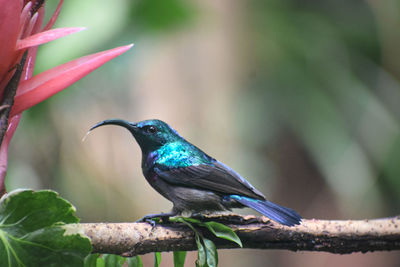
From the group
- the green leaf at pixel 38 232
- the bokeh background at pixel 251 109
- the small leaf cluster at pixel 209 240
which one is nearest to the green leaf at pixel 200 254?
the small leaf cluster at pixel 209 240

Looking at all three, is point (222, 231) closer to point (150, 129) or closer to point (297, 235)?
point (297, 235)

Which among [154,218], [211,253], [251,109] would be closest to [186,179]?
[154,218]

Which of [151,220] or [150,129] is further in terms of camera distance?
[150,129]

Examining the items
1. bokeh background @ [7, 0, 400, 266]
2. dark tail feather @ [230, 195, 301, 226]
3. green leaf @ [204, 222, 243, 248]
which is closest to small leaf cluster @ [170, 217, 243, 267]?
green leaf @ [204, 222, 243, 248]

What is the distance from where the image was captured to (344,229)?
2.94 feet

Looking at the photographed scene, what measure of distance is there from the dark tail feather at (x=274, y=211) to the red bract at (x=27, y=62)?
0.43 m

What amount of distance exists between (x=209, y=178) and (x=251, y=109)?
2.58 meters

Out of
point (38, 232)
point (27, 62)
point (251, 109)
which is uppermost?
point (27, 62)

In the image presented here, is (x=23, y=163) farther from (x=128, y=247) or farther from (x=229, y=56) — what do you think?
(x=128, y=247)

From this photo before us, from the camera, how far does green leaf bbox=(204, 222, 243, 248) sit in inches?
31.5

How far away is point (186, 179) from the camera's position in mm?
1061

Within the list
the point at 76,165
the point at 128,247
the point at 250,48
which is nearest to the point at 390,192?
the point at 250,48

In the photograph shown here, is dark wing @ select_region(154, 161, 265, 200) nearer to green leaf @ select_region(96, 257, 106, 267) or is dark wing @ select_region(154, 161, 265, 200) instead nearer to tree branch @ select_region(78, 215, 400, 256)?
tree branch @ select_region(78, 215, 400, 256)

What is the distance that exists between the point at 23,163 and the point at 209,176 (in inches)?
88.7
